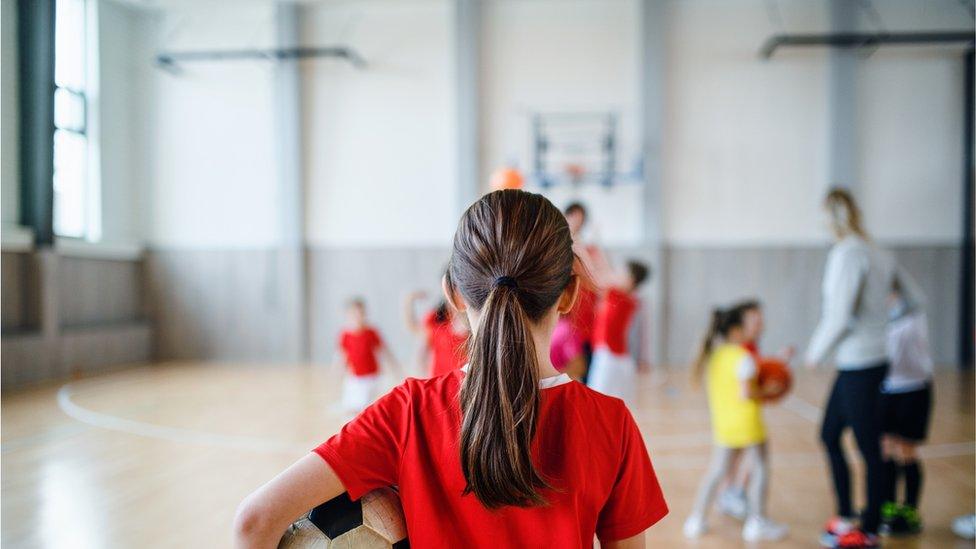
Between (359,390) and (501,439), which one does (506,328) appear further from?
(359,390)

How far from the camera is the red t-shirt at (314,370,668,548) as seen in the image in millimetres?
951

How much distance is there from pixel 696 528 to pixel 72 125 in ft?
27.6

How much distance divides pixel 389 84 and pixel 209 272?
3.61 metres

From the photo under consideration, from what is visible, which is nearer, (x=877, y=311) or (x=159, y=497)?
(x=877, y=311)

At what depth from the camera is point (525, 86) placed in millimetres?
8688

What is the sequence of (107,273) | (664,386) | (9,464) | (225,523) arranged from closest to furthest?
(225,523)
(9,464)
(664,386)
(107,273)

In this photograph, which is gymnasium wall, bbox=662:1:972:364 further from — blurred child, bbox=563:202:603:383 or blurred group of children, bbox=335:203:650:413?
blurred child, bbox=563:202:603:383

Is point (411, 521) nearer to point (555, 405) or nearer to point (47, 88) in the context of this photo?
point (555, 405)

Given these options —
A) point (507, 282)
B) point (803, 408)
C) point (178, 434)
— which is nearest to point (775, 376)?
Result: point (507, 282)

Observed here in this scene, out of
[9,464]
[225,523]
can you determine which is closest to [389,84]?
[9,464]

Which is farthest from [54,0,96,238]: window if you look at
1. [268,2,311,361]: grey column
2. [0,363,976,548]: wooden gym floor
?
[268,2,311,361]: grey column

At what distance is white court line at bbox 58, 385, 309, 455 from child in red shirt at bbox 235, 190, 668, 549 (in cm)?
354

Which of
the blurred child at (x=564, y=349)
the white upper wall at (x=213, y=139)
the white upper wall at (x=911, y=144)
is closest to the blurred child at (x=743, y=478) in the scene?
the blurred child at (x=564, y=349)

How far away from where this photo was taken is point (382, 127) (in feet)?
28.9
